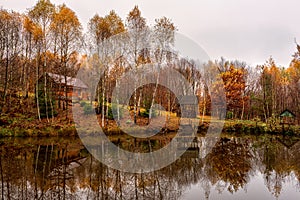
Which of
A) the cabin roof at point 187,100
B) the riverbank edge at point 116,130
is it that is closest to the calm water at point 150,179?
the riverbank edge at point 116,130

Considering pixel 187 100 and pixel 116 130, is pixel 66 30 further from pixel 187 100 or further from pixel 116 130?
pixel 187 100

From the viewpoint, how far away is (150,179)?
268 inches

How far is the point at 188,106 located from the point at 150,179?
72.0ft

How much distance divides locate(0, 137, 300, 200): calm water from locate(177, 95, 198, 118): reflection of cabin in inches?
688

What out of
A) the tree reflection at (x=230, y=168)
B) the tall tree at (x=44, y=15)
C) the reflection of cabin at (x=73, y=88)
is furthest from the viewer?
the reflection of cabin at (x=73, y=88)

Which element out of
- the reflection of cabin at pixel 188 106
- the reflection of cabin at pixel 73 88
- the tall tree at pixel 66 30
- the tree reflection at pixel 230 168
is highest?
the tall tree at pixel 66 30

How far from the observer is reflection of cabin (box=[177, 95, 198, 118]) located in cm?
2743

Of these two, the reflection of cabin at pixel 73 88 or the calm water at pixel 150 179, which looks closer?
the calm water at pixel 150 179

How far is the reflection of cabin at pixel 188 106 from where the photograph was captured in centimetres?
2743

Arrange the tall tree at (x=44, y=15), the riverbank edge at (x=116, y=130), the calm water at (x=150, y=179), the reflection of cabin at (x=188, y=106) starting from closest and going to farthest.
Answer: the calm water at (x=150, y=179), the riverbank edge at (x=116, y=130), the tall tree at (x=44, y=15), the reflection of cabin at (x=188, y=106)

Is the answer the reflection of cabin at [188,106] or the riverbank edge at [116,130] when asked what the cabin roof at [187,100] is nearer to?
the reflection of cabin at [188,106]

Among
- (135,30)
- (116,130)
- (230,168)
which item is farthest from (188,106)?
(230,168)

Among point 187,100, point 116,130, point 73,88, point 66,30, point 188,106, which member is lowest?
point 116,130

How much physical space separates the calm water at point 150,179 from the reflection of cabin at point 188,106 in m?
17.5
